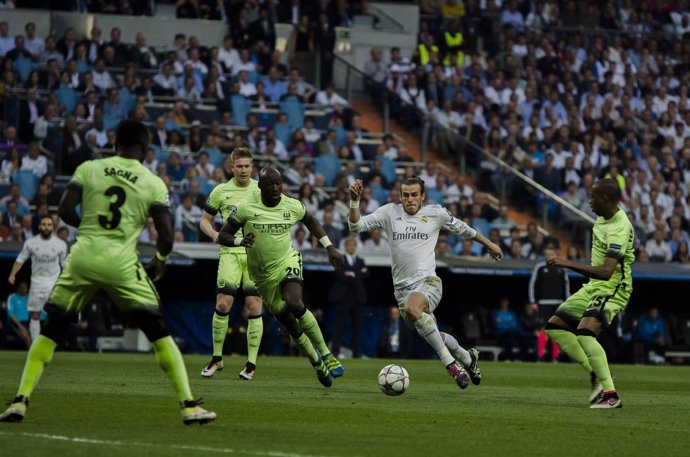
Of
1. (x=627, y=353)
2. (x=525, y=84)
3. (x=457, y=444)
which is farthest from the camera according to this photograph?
(x=525, y=84)

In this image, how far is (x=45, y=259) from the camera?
21.9 metres

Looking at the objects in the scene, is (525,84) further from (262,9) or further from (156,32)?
(156,32)

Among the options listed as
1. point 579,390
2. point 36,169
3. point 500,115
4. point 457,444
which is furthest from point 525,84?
point 457,444

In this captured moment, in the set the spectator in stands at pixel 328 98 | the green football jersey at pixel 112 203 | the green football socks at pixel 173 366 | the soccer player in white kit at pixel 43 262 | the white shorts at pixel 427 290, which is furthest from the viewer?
the spectator in stands at pixel 328 98

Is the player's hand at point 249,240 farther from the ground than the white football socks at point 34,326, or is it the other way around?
the player's hand at point 249,240

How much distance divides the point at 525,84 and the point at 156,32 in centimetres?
946

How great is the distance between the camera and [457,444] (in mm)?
9039

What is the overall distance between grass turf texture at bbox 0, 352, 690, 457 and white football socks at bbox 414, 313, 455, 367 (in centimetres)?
37

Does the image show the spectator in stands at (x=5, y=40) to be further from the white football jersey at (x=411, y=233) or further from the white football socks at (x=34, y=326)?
the white football jersey at (x=411, y=233)

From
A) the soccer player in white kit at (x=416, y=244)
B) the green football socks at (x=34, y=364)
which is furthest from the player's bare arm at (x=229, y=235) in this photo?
the green football socks at (x=34, y=364)

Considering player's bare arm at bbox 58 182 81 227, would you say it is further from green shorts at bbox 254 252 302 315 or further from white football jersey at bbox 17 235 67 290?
white football jersey at bbox 17 235 67 290

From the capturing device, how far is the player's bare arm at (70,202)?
9.41 m

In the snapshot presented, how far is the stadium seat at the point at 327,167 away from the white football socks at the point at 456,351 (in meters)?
14.1

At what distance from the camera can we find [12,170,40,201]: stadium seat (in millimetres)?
25516
